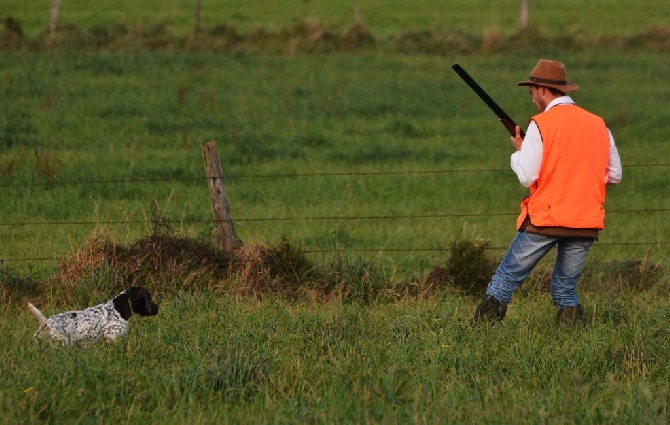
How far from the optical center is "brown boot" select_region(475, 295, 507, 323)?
7.27 meters

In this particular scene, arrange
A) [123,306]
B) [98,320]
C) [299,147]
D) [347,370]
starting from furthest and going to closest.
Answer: [299,147], [123,306], [98,320], [347,370]

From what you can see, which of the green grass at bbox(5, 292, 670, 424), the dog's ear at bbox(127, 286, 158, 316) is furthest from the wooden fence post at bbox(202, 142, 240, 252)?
the dog's ear at bbox(127, 286, 158, 316)

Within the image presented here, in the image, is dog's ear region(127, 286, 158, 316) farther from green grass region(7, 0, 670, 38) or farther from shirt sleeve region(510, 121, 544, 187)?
green grass region(7, 0, 670, 38)

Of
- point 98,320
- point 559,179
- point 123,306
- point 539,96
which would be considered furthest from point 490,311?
point 98,320

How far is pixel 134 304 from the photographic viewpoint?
7289mm

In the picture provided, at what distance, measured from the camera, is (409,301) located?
330 inches

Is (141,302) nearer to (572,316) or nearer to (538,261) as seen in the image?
(538,261)

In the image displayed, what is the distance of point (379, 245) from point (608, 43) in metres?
17.5

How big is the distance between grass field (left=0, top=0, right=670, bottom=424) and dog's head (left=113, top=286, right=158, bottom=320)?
13cm

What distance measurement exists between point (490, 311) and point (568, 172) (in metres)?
1.01

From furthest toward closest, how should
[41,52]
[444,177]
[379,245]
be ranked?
[41,52] < [444,177] < [379,245]

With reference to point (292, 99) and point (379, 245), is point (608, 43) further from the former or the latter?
point (379, 245)

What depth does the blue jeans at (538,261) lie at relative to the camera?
7.16m

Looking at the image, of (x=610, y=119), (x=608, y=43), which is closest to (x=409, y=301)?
(x=610, y=119)
